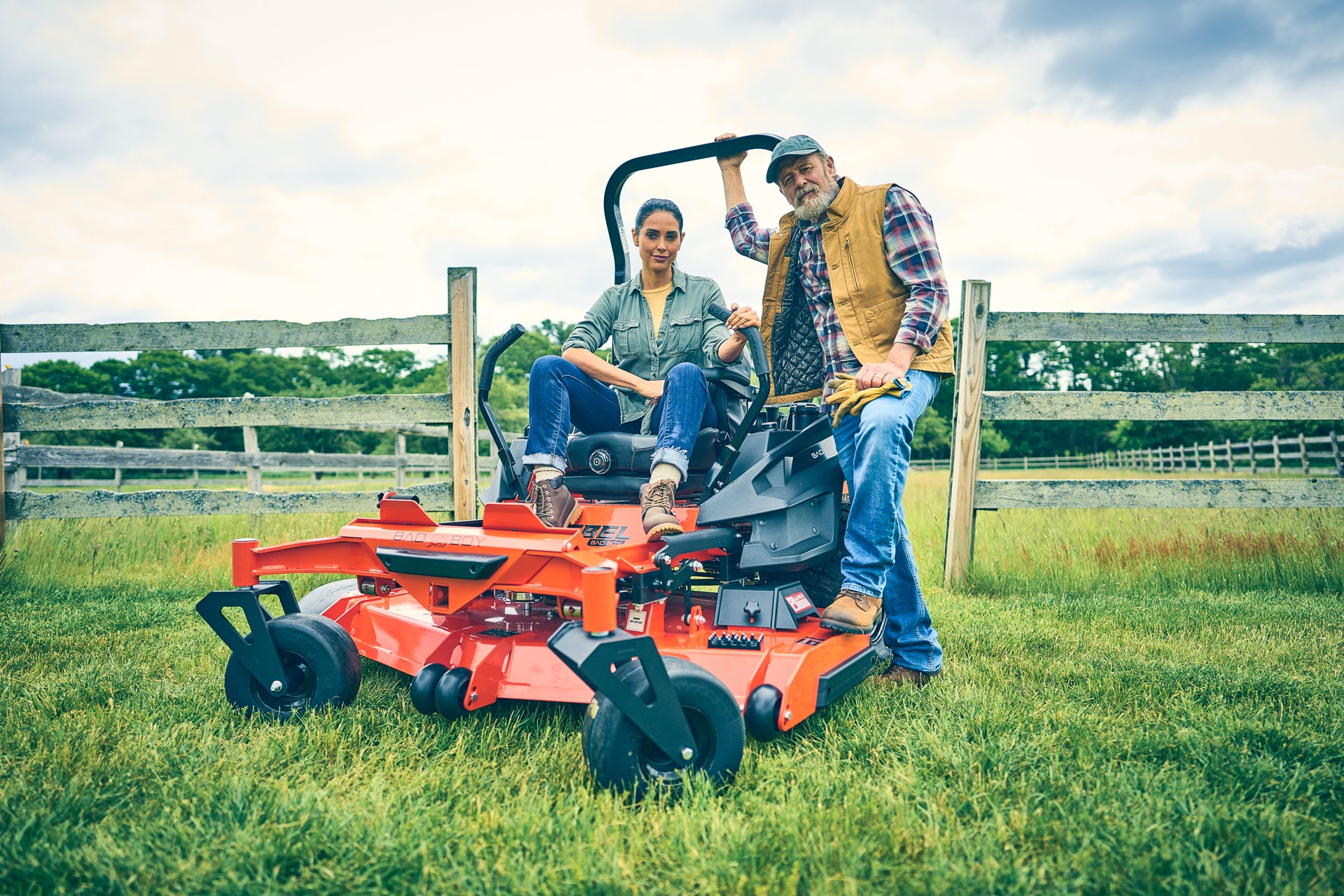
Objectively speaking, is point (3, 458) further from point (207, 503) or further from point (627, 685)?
point (627, 685)

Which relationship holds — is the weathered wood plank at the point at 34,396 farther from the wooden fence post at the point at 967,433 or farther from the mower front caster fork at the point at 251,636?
the wooden fence post at the point at 967,433

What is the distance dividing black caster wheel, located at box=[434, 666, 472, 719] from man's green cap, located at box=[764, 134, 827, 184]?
223 centimetres

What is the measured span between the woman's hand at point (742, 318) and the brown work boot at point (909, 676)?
1.48 meters

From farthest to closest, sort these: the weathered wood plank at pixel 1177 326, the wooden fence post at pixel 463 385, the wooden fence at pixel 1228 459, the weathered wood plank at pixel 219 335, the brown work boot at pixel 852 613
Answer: the wooden fence at pixel 1228 459 < the weathered wood plank at pixel 1177 326 < the weathered wood plank at pixel 219 335 < the wooden fence post at pixel 463 385 < the brown work boot at pixel 852 613

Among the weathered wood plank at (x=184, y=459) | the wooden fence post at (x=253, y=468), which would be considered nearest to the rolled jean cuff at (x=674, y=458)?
the weathered wood plank at (x=184, y=459)

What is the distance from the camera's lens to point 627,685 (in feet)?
6.28

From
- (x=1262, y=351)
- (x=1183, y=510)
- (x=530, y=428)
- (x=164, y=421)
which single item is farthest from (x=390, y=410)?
(x=1262, y=351)

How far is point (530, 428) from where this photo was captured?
3.10m

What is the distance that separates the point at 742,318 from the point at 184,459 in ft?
41.1

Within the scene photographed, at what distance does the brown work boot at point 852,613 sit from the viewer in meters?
2.66

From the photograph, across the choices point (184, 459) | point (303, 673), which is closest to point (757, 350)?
point (303, 673)

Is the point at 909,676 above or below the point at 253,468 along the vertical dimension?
below

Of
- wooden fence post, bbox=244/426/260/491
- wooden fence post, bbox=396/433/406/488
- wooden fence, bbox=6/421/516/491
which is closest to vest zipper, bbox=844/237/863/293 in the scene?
wooden fence, bbox=6/421/516/491

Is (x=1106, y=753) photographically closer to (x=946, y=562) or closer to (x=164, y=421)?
(x=946, y=562)
